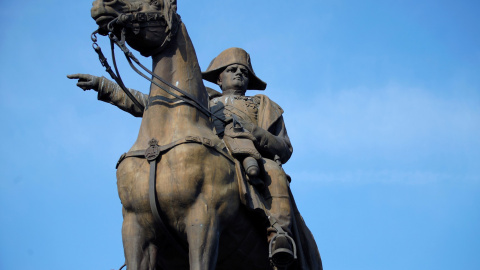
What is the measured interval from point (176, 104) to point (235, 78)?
223 cm

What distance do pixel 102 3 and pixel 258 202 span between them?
3.31 m

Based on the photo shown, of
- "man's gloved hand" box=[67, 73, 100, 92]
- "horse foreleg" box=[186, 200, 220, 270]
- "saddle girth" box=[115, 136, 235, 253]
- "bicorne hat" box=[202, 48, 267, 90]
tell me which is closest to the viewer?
"horse foreleg" box=[186, 200, 220, 270]

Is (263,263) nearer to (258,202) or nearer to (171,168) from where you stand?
(258,202)

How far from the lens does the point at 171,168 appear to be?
429 inches

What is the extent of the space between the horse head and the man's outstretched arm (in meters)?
0.92

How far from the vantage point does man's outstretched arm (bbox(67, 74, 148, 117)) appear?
1259 cm

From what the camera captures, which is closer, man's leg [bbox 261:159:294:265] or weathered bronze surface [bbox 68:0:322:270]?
weathered bronze surface [bbox 68:0:322:270]

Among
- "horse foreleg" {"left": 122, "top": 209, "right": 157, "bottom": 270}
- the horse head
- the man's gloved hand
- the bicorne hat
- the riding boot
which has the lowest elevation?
→ "horse foreleg" {"left": 122, "top": 209, "right": 157, "bottom": 270}

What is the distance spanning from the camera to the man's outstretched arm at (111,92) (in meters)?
12.6

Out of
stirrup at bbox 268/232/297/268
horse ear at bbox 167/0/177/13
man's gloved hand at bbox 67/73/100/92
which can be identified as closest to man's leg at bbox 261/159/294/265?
stirrup at bbox 268/232/297/268

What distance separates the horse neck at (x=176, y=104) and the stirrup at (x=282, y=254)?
5.44ft

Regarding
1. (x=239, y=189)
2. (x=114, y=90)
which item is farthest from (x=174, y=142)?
(x=114, y=90)

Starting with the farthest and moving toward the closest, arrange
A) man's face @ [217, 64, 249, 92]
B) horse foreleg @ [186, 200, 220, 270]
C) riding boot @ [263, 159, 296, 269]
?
man's face @ [217, 64, 249, 92], riding boot @ [263, 159, 296, 269], horse foreleg @ [186, 200, 220, 270]

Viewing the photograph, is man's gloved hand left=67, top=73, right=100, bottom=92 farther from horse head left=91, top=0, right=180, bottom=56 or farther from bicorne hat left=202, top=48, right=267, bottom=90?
bicorne hat left=202, top=48, right=267, bottom=90
